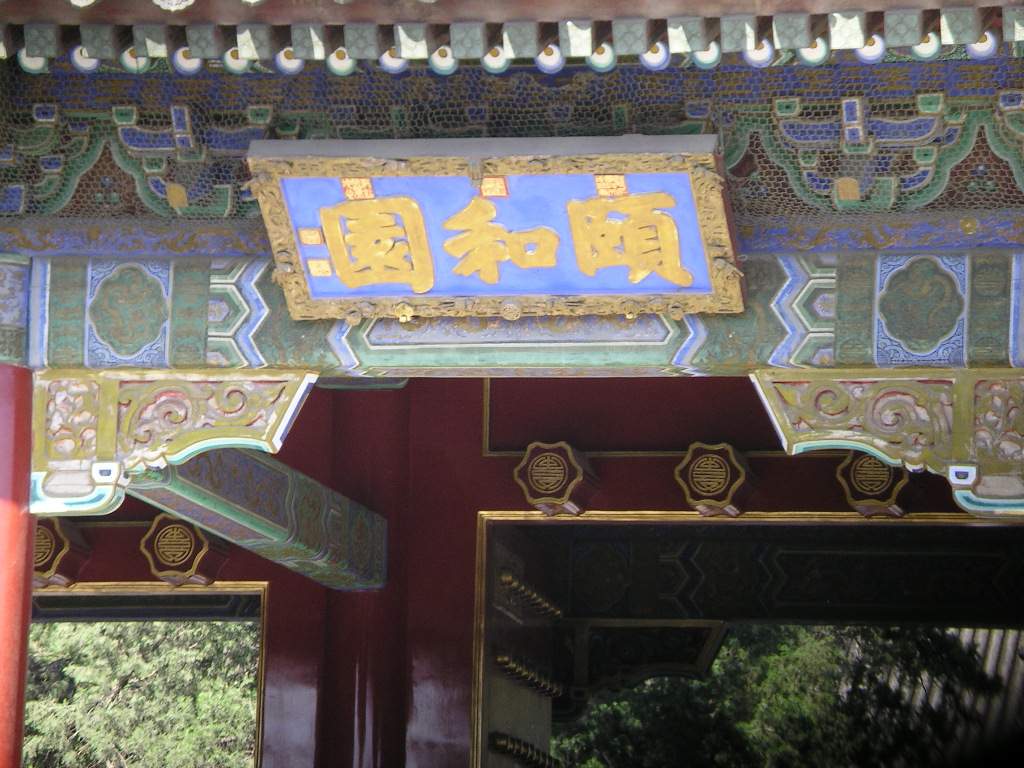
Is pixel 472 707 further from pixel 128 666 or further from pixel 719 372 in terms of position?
pixel 128 666

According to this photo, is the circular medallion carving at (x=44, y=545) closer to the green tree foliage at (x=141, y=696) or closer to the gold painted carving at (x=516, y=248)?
the gold painted carving at (x=516, y=248)

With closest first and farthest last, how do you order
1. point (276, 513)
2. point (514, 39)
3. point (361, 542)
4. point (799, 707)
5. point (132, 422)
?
point (514, 39), point (132, 422), point (276, 513), point (361, 542), point (799, 707)

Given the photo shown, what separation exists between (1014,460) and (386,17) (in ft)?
→ 6.96

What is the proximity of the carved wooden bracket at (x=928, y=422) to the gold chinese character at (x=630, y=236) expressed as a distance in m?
0.48

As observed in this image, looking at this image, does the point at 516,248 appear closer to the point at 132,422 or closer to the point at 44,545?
the point at 132,422

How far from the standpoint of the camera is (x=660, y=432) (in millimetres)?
6766

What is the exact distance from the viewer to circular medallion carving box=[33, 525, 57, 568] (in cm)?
725

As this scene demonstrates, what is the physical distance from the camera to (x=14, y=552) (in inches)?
179

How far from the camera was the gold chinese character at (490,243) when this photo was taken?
443 cm

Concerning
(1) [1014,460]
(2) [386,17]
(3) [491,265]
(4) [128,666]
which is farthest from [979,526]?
(4) [128,666]

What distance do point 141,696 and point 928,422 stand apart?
923 centimetres

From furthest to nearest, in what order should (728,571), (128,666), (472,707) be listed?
(128,666) → (728,571) → (472,707)

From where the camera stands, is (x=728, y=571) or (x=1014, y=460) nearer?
(x=1014, y=460)

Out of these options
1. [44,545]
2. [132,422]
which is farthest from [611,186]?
[44,545]
